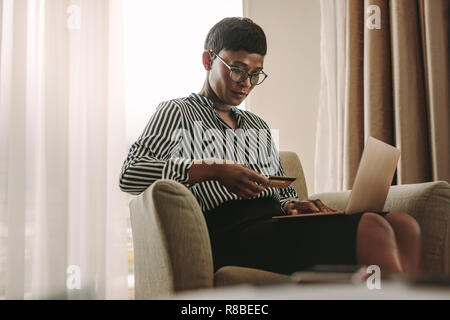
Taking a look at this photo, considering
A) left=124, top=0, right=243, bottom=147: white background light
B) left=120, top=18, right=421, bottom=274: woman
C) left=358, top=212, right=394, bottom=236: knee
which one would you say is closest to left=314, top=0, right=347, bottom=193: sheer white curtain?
left=124, top=0, right=243, bottom=147: white background light

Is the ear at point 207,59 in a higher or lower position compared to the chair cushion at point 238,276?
higher

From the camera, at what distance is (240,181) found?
3.31 feet

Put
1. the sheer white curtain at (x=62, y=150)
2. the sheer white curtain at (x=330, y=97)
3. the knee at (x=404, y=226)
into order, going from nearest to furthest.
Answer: the knee at (x=404, y=226), the sheer white curtain at (x=62, y=150), the sheer white curtain at (x=330, y=97)

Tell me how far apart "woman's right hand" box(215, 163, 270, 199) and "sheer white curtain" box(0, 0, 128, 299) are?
1188 millimetres

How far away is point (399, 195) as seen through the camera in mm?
1188

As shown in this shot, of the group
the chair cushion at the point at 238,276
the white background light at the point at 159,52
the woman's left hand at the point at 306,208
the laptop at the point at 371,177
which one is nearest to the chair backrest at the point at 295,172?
the woman's left hand at the point at 306,208

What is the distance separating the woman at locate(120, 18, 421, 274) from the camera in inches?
33.6

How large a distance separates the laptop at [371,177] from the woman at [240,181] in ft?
0.20

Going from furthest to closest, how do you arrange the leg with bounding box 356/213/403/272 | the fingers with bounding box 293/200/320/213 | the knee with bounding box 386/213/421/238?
the fingers with bounding box 293/200/320/213 → the knee with bounding box 386/213/421/238 → the leg with bounding box 356/213/403/272

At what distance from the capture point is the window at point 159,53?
2.20m

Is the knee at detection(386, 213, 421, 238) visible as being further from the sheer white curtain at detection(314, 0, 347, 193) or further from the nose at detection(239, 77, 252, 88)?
the sheer white curtain at detection(314, 0, 347, 193)

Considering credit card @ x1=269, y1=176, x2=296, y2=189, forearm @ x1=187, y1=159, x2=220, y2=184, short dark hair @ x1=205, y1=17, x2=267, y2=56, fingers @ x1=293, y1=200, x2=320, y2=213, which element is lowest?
fingers @ x1=293, y1=200, x2=320, y2=213

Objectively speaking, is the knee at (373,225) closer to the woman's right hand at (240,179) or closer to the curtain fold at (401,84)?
the woman's right hand at (240,179)

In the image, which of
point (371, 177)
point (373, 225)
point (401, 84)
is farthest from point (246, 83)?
point (401, 84)
